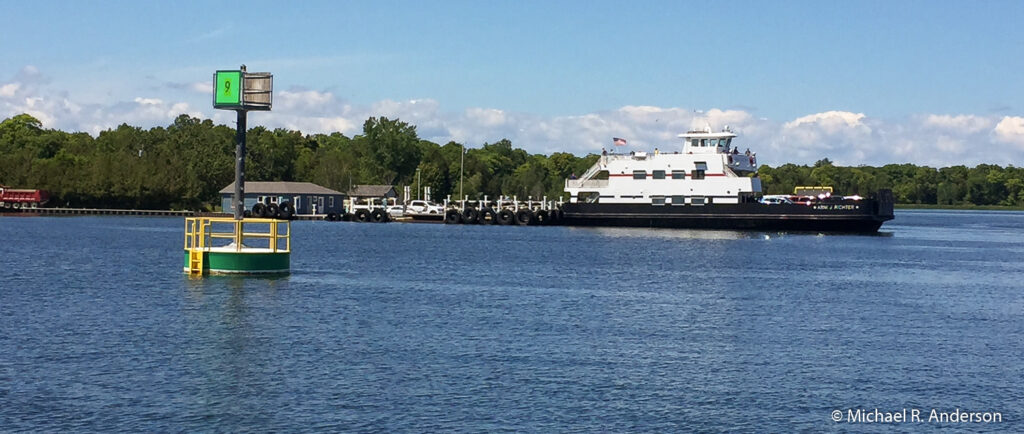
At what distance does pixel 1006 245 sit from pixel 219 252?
68.3 metres

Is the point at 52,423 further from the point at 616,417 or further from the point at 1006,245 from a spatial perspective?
the point at 1006,245

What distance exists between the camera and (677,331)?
109 ft

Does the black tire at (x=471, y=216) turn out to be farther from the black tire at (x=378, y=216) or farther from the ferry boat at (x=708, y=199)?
the ferry boat at (x=708, y=199)

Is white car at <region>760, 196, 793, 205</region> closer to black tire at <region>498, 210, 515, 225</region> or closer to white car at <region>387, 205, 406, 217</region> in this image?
black tire at <region>498, 210, 515, 225</region>

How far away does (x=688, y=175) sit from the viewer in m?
92.2

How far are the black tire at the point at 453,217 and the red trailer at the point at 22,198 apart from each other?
169ft

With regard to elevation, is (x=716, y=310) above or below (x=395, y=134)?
below

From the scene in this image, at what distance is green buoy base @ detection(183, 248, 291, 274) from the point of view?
43.6 m

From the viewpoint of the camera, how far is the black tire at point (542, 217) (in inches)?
4200

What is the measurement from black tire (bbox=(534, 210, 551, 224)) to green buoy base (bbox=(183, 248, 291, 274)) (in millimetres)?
62468

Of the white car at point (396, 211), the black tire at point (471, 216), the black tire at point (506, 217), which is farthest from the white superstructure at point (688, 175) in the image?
the white car at point (396, 211)

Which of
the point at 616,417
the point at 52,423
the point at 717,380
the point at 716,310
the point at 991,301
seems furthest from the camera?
the point at 991,301

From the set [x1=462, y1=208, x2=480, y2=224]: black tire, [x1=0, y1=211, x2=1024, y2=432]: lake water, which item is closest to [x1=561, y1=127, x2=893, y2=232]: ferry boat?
[x1=462, y1=208, x2=480, y2=224]: black tire

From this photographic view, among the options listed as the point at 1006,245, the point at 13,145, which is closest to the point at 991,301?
the point at 1006,245
